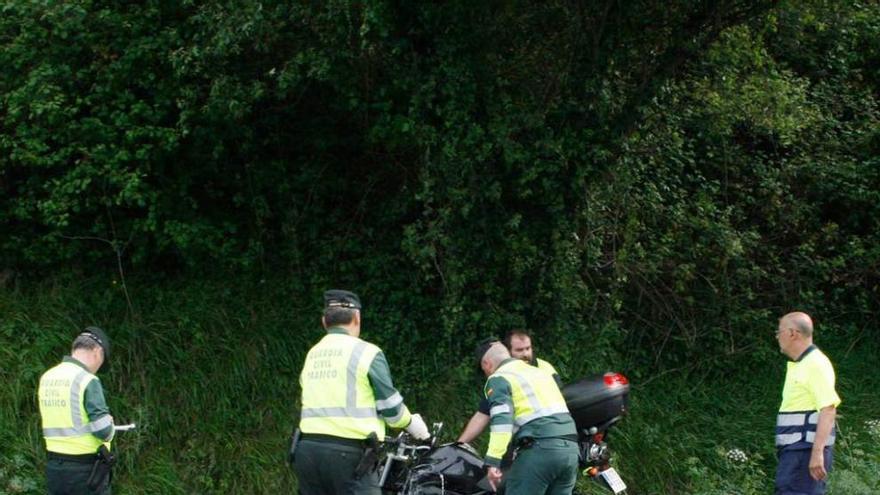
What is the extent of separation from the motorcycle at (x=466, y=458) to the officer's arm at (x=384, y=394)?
0.51 metres

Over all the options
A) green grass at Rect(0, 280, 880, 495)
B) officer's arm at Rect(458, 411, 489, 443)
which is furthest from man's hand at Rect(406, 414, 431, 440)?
green grass at Rect(0, 280, 880, 495)

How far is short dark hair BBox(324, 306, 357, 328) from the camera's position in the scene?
7328 millimetres

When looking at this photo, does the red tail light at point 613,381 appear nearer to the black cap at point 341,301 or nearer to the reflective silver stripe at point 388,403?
the reflective silver stripe at point 388,403

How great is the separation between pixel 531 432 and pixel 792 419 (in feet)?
6.23

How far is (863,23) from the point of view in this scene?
13727mm

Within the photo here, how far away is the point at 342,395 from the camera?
23.1ft

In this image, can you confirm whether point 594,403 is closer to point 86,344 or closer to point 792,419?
point 792,419

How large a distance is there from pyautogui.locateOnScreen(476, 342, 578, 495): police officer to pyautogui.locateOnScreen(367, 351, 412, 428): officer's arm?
29.8 inches

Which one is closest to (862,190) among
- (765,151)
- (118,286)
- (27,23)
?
(765,151)

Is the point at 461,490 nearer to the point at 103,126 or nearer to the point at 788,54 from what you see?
the point at 103,126

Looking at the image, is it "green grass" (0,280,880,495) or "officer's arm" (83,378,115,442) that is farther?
"green grass" (0,280,880,495)

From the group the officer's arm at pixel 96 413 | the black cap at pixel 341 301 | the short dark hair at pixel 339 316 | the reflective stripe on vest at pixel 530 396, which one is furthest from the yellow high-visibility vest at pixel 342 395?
the officer's arm at pixel 96 413

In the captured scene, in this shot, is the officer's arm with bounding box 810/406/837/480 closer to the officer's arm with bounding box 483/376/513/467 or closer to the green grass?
the officer's arm with bounding box 483/376/513/467

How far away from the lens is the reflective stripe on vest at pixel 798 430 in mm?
7832
